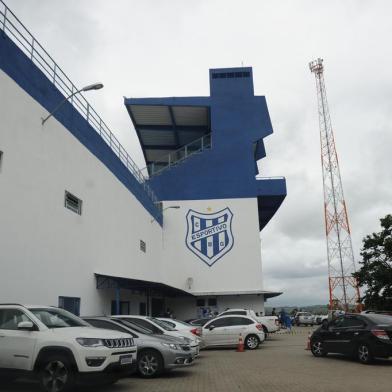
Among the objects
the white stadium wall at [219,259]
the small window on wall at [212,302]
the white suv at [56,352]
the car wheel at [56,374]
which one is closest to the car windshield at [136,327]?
the white suv at [56,352]

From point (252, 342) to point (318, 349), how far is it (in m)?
4.17

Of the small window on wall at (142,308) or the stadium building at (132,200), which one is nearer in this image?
the stadium building at (132,200)

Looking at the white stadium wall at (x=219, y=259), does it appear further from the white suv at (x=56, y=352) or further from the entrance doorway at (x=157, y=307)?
the white suv at (x=56, y=352)

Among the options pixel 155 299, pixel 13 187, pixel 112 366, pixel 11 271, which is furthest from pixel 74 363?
pixel 155 299

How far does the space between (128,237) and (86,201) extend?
667 centimetres

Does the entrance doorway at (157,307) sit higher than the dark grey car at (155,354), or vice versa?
the entrance doorway at (157,307)

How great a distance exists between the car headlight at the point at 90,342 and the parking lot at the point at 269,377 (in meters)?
1.56

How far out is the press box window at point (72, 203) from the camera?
1701cm

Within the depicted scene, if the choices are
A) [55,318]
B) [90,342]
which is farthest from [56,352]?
[55,318]

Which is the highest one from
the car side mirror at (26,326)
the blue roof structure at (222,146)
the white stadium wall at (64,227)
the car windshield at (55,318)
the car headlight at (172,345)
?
the blue roof structure at (222,146)

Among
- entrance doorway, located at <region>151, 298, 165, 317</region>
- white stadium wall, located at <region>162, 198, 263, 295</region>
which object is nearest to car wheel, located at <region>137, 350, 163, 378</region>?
entrance doorway, located at <region>151, 298, 165, 317</region>

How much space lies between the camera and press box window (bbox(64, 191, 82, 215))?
17.0 m

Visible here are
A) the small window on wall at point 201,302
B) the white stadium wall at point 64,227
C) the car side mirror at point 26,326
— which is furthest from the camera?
the small window on wall at point 201,302

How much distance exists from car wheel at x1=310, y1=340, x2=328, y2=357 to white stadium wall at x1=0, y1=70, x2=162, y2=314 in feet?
27.5
